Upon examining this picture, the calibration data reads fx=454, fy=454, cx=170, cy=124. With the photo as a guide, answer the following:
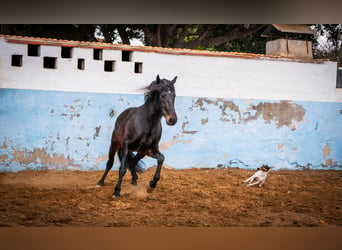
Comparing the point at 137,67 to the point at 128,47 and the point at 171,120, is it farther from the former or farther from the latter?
the point at 171,120

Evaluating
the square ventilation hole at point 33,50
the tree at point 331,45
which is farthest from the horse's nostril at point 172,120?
the tree at point 331,45

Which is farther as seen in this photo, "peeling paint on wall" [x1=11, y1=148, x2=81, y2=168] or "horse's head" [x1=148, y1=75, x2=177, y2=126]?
"peeling paint on wall" [x1=11, y1=148, x2=81, y2=168]

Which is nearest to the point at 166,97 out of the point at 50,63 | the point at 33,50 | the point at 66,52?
the point at 66,52

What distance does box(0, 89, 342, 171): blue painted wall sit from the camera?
565 cm

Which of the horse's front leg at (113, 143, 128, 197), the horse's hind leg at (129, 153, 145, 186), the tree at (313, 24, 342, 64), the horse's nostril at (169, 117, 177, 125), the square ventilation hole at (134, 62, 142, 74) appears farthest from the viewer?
the tree at (313, 24, 342, 64)

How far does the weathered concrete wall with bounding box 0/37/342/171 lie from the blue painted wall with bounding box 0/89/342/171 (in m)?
0.01

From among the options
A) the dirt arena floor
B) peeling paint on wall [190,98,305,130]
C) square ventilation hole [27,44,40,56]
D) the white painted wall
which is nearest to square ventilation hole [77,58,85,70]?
the white painted wall

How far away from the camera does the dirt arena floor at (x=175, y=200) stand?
4.72 metres

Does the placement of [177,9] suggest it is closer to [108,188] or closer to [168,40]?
[108,188]

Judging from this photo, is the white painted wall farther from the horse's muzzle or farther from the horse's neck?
the horse's muzzle

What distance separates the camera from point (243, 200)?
5301 mm

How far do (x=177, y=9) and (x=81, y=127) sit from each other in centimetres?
234

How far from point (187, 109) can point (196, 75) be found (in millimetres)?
497

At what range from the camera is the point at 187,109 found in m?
6.32
